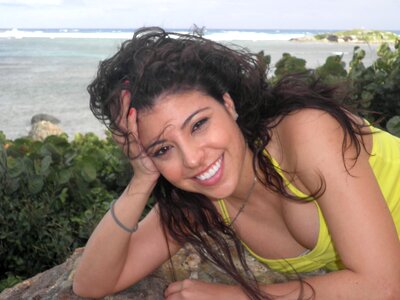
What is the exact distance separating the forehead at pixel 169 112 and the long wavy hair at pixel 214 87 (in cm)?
2

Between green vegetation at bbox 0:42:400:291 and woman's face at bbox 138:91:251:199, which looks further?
green vegetation at bbox 0:42:400:291

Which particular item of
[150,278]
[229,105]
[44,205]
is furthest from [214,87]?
[44,205]

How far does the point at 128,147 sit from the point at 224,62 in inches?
17.5

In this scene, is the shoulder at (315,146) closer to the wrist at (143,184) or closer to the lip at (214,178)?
the lip at (214,178)

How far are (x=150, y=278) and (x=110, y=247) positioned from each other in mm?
287

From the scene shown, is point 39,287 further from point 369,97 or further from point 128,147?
point 369,97

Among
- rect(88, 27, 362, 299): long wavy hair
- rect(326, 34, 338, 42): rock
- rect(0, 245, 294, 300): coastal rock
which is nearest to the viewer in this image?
rect(88, 27, 362, 299): long wavy hair

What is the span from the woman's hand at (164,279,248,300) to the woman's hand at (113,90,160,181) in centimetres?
41

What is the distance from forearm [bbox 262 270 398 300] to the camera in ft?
6.33

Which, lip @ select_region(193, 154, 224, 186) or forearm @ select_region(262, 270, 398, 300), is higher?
lip @ select_region(193, 154, 224, 186)

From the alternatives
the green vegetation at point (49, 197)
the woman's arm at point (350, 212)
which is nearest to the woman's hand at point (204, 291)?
the woman's arm at point (350, 212)

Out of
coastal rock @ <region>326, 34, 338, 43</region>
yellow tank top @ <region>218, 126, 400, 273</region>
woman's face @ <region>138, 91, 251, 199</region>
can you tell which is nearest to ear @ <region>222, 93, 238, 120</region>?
woman's face @ <region>138, 91, 251, 199</region>

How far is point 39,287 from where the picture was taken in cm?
257

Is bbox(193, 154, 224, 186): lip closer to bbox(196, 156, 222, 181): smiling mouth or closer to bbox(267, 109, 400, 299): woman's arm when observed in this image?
bbox(196, 156, 222, 181): smiling mouth
